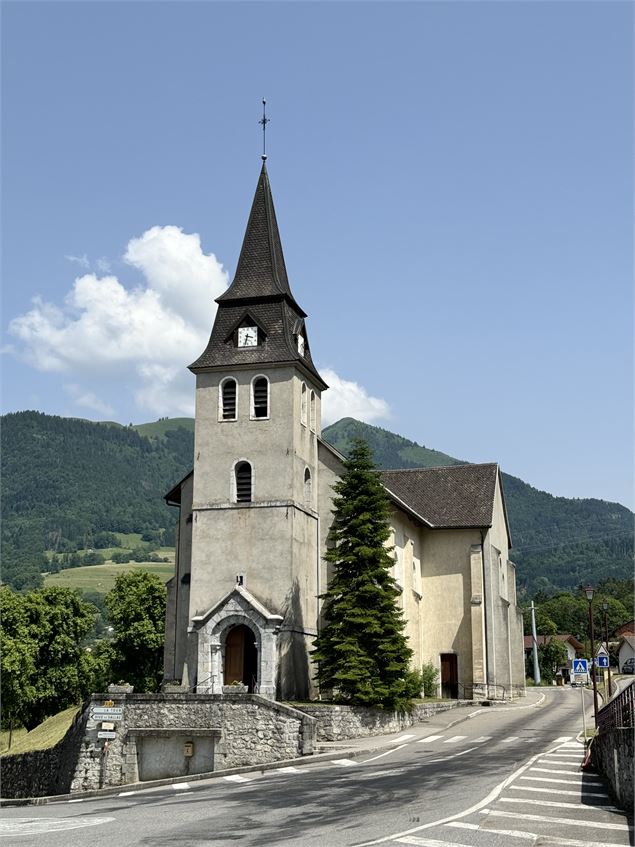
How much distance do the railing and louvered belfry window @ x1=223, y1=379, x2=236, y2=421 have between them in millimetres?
25361

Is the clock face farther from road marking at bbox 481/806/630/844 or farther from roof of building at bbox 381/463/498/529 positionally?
road marking at bbox 481/806/630/844

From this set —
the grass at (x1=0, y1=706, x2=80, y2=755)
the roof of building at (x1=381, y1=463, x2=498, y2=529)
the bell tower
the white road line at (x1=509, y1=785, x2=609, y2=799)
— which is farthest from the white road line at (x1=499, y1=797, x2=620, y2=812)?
the roof of building at (x1=381, y1=463, x2=498, y2=529)

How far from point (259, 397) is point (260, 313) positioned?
413cm

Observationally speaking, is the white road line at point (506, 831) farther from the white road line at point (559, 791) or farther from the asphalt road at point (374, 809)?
the white road line at point (559, 791)

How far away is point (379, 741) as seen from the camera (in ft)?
114

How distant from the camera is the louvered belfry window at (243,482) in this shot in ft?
141

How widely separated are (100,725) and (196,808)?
50.9ft

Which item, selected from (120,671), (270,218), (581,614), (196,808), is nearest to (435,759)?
(196,808)

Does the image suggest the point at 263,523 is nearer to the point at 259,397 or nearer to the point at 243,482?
the point at 243,482

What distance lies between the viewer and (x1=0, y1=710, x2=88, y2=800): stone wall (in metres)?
35.7

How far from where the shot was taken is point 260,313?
44.8m

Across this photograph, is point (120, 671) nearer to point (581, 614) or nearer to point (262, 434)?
point (262, 434)

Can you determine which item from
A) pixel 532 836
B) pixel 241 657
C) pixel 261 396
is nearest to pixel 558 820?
pixel 532 836

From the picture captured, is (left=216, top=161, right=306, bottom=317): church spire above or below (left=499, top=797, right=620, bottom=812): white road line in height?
above
